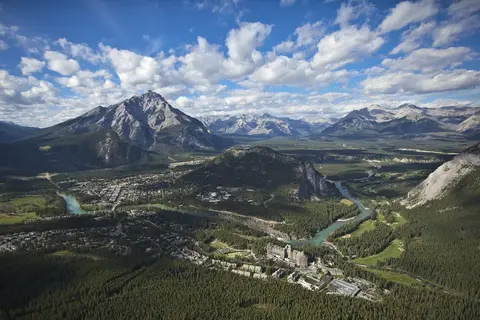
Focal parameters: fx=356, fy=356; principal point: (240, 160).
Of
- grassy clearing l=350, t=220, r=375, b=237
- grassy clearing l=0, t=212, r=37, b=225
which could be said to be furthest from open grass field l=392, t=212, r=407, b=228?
grassy clearing l=0, t=212, r=37, b=225

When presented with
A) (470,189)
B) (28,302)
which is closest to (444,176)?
(470,189)

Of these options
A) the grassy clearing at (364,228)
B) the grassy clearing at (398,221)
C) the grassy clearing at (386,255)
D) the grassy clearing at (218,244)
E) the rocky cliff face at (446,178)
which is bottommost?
the grassy clearing at (386,255)

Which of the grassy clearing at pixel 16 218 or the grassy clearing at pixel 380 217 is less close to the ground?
the grassy clearing at pixel 16 218

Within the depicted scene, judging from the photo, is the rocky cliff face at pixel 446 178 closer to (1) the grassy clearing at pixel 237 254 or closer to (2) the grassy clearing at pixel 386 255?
(2) the grassy clearing at pixel 386 255

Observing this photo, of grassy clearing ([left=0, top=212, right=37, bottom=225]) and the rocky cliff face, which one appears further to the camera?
the rocky cliff face

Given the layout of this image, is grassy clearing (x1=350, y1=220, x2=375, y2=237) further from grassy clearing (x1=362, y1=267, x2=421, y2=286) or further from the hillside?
grassy clearing (x1=362, y1=267, x2=421, y2=286)

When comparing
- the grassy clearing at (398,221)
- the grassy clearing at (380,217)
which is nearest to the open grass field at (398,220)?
the grassy clearing at (398,221)
